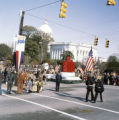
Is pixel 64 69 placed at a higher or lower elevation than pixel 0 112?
higher

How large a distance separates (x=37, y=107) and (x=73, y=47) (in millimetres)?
120803

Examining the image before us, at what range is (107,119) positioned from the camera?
30.4 ft

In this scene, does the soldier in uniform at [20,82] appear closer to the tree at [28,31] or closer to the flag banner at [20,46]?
the flag banner at [20,46]

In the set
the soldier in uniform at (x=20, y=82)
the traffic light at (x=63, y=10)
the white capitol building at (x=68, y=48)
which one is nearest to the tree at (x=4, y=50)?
the white capitol building at (x=68, y=48)

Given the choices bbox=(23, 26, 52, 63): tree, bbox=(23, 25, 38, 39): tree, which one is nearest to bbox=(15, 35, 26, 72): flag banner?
bbox=(23, 26, 52, 63): tree

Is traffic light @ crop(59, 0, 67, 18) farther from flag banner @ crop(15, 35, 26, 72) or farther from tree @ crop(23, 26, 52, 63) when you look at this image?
tree @ crop(23, 26, 52, 63)

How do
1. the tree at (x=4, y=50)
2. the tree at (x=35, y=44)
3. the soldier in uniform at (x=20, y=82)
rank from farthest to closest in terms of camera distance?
the tree at (x=4, y=50), the tree at (x=35, y=44), the soldier in uniform at (x=20, y=82)

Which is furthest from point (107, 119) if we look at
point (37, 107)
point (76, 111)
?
point (37, 107)

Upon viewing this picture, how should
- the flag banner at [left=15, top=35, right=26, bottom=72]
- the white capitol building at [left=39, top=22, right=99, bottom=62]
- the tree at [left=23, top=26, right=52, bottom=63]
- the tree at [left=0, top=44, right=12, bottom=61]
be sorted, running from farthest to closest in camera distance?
the white capitol building at [left=39, top=22, right=99, bottom=62], the tree at [left=0, top=44, right=12, bottom=61], the tree at [left=23, top=26, right=52, bottom=63], the flag banner at [left=15, top=35, right=26, bottom=72]

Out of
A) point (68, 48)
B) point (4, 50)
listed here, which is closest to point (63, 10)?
point (4, 50)

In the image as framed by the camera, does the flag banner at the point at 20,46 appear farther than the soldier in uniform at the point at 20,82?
Yes

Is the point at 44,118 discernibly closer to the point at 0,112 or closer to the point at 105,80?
the point at 0,112

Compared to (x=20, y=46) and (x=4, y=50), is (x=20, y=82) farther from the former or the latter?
(x=4, y=50)

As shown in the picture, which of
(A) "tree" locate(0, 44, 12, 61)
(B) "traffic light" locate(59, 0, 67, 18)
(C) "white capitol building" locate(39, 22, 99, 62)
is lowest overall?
(B) "traffic light" locate(59, 0, 67, 18)
